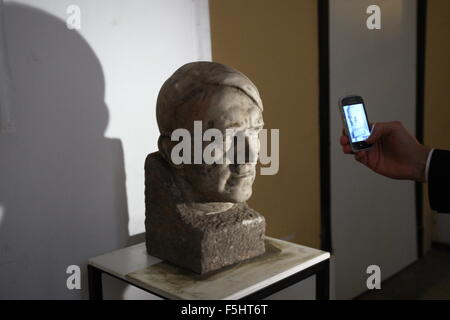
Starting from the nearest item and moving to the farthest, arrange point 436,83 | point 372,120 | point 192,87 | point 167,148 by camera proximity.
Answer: point 192,87 → point 167,148 → point 372,120 → point 436,83

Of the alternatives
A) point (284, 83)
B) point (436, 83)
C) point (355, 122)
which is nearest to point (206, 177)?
point (355, 122)

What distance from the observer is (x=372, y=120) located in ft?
8.52

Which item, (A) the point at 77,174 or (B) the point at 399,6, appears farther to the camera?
(B) the point at 399,6

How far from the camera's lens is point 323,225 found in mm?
2436

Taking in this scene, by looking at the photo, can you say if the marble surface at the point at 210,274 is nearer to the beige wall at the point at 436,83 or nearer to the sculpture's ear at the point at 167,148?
the sculpture's ear at the point at 167,148

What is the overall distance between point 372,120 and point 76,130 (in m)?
1.74

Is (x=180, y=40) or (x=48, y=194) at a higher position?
(x=180, y=40)

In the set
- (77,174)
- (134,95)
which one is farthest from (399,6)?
(77,174)

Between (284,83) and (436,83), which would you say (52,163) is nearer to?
(284,83)

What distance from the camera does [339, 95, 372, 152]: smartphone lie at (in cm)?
153
